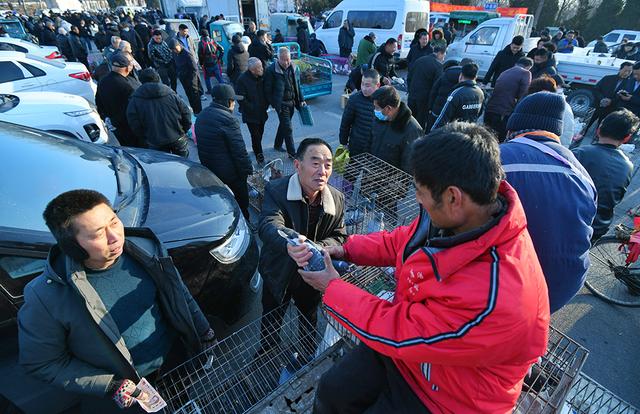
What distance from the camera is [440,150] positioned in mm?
1084

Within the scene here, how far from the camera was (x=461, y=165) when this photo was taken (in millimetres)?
1060

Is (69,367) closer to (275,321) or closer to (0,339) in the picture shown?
(0,339)

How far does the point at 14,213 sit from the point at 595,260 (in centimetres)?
548

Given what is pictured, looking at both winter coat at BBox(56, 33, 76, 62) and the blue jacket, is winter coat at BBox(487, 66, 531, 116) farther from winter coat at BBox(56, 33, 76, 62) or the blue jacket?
winter coat at BBox(56, 33, 76, 62)

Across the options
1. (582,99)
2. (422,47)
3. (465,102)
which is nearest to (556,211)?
(465,102)

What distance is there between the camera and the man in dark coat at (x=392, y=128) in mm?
3424

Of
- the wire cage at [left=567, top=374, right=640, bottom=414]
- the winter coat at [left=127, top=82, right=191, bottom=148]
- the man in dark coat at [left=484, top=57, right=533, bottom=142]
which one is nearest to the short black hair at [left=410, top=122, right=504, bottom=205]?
the wire cage at [left=567, top=374, right=640, bottom=414]

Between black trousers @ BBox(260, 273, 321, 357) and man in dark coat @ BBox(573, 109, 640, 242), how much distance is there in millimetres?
2449

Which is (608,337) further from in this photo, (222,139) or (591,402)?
(222,139)

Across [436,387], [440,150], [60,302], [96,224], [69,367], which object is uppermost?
[440,150]

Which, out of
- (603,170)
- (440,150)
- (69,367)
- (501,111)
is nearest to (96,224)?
(69,367)

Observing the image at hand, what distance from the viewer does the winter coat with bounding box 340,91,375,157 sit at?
4.04 meters

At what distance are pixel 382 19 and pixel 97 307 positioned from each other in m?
15.7

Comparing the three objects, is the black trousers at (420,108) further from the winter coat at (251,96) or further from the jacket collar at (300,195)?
the jacket collar at (300,195)
